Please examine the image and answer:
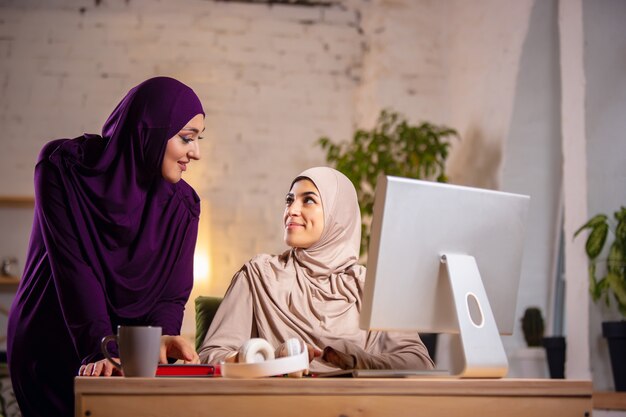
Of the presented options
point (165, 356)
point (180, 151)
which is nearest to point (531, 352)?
point (180, 151)

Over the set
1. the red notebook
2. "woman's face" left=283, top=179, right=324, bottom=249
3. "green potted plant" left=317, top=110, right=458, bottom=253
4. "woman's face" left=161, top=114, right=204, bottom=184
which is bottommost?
the red notebook

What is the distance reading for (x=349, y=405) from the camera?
1346 mm

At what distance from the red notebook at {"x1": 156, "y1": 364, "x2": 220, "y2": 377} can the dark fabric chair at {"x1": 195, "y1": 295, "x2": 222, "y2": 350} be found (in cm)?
70

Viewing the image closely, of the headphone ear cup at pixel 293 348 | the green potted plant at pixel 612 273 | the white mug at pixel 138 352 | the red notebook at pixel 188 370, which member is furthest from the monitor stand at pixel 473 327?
the green potted plant at pixel 612 273

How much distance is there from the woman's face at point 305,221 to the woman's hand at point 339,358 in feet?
1.97

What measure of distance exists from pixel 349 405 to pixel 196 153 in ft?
3.21

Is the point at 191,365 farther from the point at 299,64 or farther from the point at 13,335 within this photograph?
the point at 299,64

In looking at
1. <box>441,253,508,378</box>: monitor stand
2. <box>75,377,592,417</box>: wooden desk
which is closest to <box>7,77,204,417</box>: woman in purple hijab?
<box>75,377,592,417</box>: wooden desk

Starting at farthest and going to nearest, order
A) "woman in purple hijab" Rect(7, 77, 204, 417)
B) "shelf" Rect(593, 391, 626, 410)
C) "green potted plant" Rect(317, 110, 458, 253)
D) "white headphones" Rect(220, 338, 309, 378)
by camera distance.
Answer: "green potted plant" Rect(317, 110, 458, 253)
"shelf" Rect(593, 391, 626, 410)
"woman in purple hijab" Rect(7, 77, 204, 417)
"white headphones" Rect(220, 338, 309, 378)

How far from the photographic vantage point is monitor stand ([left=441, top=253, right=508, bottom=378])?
5.10 feet

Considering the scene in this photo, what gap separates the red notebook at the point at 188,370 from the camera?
152cm

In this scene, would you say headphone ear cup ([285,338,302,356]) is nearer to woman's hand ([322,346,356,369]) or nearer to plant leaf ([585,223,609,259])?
woman's hand ([322,346,356,369])

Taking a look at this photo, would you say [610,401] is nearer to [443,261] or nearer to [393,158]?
[443,261]

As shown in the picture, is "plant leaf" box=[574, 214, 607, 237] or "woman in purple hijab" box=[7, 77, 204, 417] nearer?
"woman in purple hijab" box=[7, 77, 204, 417]
